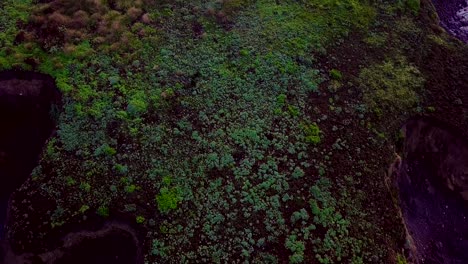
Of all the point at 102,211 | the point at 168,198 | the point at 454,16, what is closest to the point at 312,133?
the point at 168,198

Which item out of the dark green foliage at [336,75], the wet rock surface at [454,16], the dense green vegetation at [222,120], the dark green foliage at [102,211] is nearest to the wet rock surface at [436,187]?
the dense green vegetation at [222,120]

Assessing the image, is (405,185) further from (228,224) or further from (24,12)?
A: (24,12)

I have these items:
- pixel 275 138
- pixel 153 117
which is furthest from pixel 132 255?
pixel 275 138

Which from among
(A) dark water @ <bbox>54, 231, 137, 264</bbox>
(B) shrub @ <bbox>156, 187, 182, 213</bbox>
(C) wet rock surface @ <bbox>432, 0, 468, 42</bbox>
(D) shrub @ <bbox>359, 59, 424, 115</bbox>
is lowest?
(A) dark water @ <bbox>54, 231, 137, 264</bbox>

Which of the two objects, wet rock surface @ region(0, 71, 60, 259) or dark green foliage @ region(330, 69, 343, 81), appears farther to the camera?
dark green foliage @ region(330, 69, 343, 81)

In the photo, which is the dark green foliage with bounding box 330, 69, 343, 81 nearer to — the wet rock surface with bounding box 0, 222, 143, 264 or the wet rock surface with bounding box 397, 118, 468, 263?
the wet rock surface with bounding box 397, 118, 468, 263

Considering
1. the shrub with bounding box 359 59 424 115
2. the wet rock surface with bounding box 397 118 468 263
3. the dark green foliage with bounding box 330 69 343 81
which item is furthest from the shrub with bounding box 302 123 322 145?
the wet rock surface with bounding box 397 118 468 263

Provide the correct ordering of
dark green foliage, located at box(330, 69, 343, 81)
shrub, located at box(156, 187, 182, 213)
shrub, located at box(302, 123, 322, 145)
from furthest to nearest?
dark green foliage, located at box(330, 69, 343, 81)
shrub, located at box(302, 123, 322, 145)
shrub, located at box(156, 187, 182, 213)
